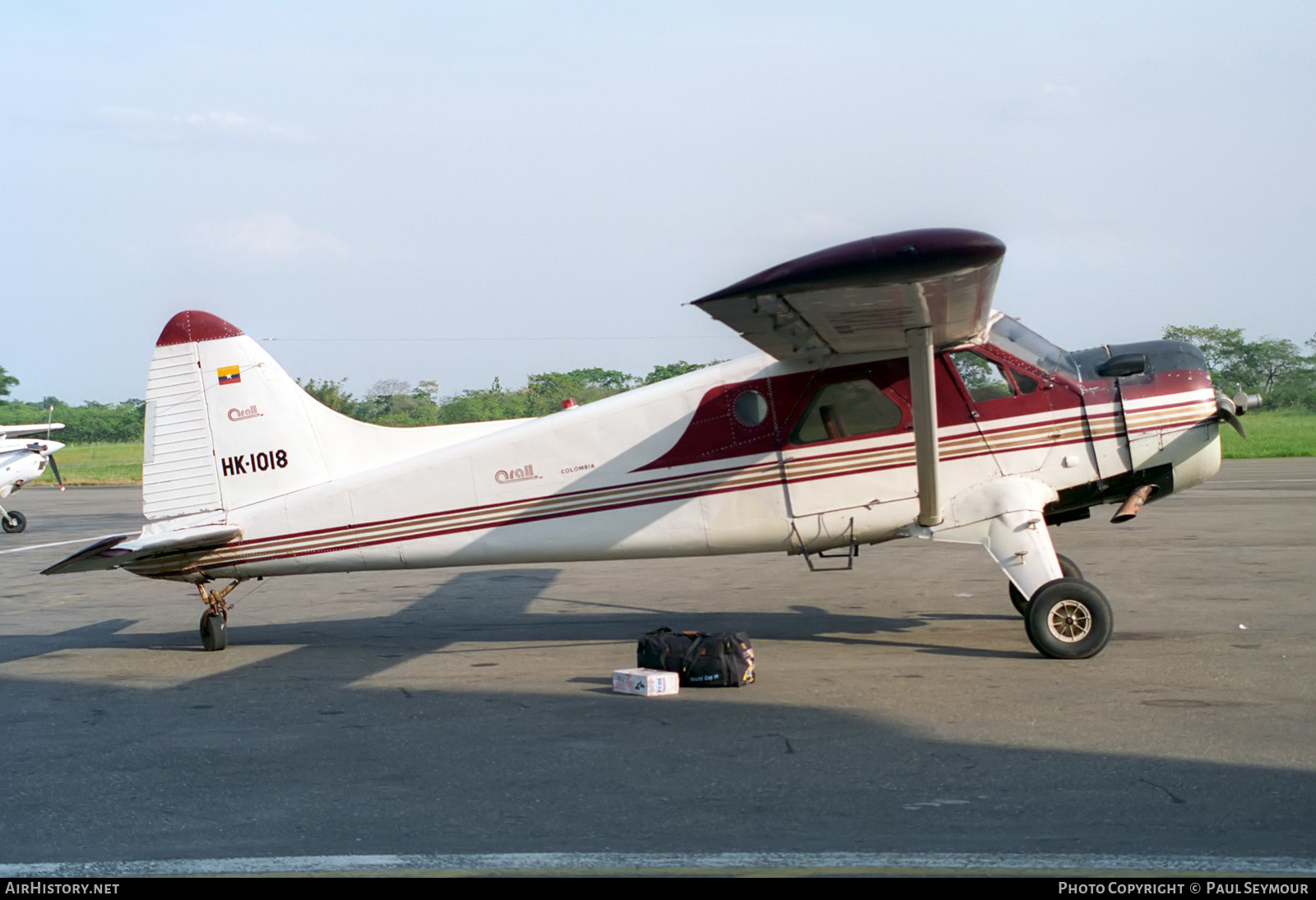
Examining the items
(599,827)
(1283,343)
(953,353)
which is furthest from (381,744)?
(1283,343)

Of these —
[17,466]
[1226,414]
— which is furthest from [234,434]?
[17,466]

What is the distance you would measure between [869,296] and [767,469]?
214cm

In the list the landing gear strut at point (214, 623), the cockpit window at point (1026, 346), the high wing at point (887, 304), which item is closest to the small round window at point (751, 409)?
the high wing at point (887, 304)

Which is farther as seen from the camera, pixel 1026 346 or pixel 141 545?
pixel 141 545

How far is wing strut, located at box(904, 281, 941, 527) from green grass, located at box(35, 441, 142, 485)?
38816mm

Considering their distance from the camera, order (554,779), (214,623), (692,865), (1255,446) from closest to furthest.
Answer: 1. (692,865)
2. (554,779)
3. (214,623)
4. (1255,446)

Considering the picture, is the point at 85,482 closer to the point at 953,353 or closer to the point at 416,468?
the point at 416,468

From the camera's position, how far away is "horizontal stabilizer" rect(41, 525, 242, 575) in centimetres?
923

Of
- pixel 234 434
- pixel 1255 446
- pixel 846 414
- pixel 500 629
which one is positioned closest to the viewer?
pixel 846 414

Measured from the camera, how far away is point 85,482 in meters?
42.9

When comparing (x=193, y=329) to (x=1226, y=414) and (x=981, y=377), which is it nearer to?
(x=981, y=377)

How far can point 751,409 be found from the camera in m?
9.10

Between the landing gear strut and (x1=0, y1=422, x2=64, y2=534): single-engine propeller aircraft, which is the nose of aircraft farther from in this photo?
(x1=0, y1=422, x2=64, y2=534): single-engine propeller aircraft

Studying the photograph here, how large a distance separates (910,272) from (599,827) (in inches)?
140
